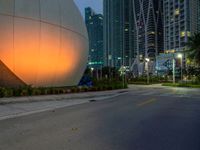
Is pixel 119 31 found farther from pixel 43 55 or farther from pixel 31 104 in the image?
pixel 31 104

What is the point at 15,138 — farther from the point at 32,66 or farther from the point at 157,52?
the point at 157,52

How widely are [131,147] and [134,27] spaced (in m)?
163

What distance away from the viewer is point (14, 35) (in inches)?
723

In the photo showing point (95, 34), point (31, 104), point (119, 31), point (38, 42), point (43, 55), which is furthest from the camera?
point (95, 34)

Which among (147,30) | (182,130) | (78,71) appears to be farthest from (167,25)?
(182,130)

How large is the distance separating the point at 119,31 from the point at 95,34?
22662mm

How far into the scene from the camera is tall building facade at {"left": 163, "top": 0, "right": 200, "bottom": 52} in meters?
156

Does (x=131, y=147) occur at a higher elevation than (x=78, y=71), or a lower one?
lower

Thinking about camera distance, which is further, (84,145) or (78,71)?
(78,71)

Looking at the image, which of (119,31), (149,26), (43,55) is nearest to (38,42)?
(43,55)

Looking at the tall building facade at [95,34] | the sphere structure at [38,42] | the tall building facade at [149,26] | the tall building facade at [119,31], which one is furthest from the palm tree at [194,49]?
the tall building facade at [149,26]

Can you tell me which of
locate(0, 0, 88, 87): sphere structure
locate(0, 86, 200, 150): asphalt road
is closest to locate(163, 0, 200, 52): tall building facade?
locate(0, 0, 88, 87): sphere structure

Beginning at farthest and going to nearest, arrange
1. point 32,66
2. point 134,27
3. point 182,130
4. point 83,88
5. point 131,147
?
point 134,27, point 83,88, point 32,66, point 182,130, point 131,147

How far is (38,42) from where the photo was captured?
19703 millimetres
